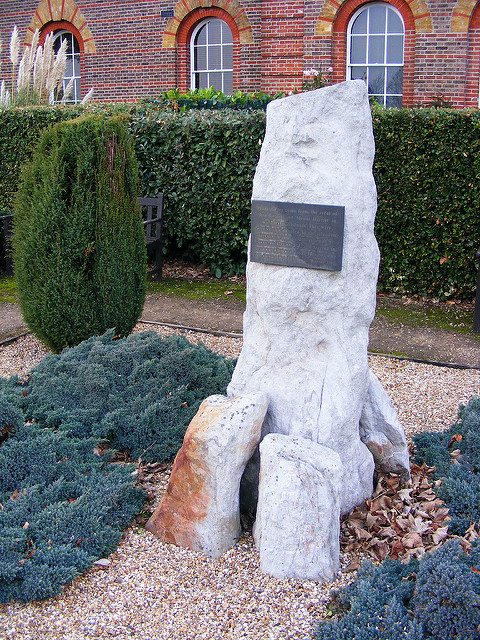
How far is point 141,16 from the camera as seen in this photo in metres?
14.2

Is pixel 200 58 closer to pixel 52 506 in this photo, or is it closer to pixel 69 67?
pixel 69 67

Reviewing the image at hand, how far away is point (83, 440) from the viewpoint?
3602 mm

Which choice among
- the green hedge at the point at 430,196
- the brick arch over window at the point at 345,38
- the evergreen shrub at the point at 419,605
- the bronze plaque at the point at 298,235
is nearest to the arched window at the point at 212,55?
the brick arch over window at the point at 345,38

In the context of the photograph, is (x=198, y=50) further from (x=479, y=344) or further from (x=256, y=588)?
(x=256, y=588)

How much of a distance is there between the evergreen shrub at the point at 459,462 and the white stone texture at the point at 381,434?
9.2 inches

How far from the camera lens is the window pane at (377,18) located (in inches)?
489

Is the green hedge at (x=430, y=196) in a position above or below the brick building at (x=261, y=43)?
below

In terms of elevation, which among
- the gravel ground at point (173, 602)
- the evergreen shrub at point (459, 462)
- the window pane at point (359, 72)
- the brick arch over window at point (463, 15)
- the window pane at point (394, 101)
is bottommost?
the gravel ground at point (173, 602)

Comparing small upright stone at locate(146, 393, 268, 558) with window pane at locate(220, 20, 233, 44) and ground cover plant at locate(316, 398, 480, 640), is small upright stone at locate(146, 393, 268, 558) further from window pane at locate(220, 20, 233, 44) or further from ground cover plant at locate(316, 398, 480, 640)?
window pane at locate(220, 20, 233, 44)

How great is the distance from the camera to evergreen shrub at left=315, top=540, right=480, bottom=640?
2.38 m

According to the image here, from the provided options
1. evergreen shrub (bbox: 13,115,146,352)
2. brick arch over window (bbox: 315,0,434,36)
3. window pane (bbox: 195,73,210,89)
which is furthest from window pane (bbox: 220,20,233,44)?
evergreen shrub (bbox: 13,115,146,352)

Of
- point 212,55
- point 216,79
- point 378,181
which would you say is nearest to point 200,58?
point 212,55

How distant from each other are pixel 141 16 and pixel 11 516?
13.6 m

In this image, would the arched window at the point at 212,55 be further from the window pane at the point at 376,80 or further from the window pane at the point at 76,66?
the window pane at the point at 76,66
